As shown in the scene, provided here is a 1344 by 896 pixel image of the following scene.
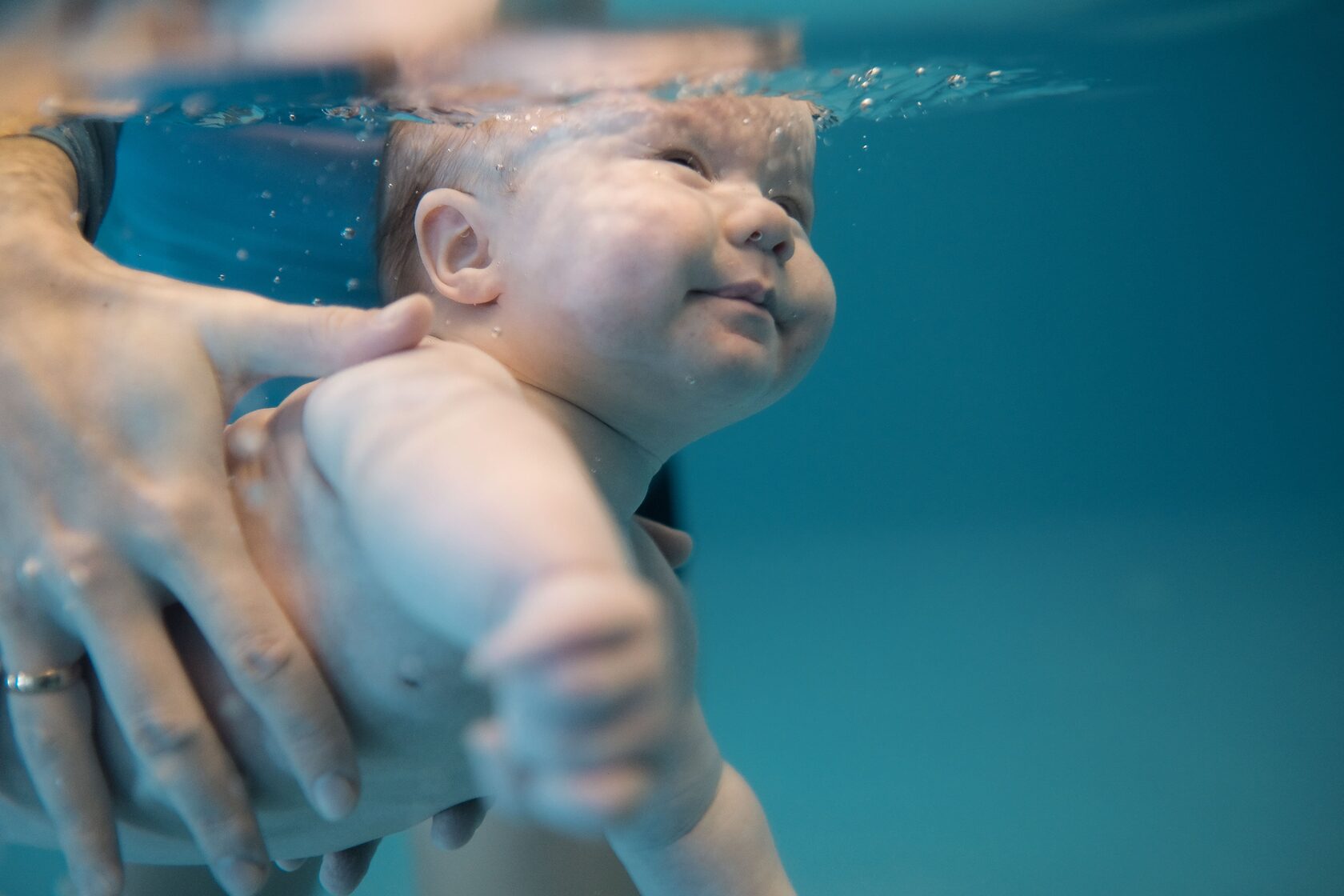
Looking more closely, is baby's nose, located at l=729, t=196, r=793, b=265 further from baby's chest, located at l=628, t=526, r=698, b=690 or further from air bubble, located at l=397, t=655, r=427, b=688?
air bubble, located at l=397, t=655, r=427, b=688

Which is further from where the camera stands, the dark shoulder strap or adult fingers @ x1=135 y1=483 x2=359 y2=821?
the dark shoulder strap

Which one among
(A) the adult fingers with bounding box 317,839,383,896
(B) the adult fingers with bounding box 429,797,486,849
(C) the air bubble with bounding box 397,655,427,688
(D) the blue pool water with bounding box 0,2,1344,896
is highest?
(C) the air bubble with bounding box 397,655,427,688

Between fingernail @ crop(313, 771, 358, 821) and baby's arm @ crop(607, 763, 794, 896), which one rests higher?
fingernail @ crop(313, 771, 358, 821)

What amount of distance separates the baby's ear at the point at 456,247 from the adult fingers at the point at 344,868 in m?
1.09

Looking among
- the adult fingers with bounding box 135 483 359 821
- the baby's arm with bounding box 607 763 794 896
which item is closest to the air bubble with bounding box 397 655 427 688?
the adult fingers with bounding box 135 483 359 821

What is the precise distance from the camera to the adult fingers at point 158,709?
1194 millimetres

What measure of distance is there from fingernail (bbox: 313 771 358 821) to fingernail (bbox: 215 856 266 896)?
0.16 m

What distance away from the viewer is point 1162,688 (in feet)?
16.7

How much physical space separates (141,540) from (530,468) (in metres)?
0.67

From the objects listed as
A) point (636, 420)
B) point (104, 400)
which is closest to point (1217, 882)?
point (636, 420)

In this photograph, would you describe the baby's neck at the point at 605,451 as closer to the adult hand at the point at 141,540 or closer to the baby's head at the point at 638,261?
the baby's head at the point at 638,261

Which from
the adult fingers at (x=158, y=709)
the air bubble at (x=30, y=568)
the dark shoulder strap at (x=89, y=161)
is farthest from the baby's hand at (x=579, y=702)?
the dark shoulder strap at (x=89, y=161)

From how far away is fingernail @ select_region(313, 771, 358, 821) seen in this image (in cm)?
123

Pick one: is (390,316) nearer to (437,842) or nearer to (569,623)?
(569,623)
